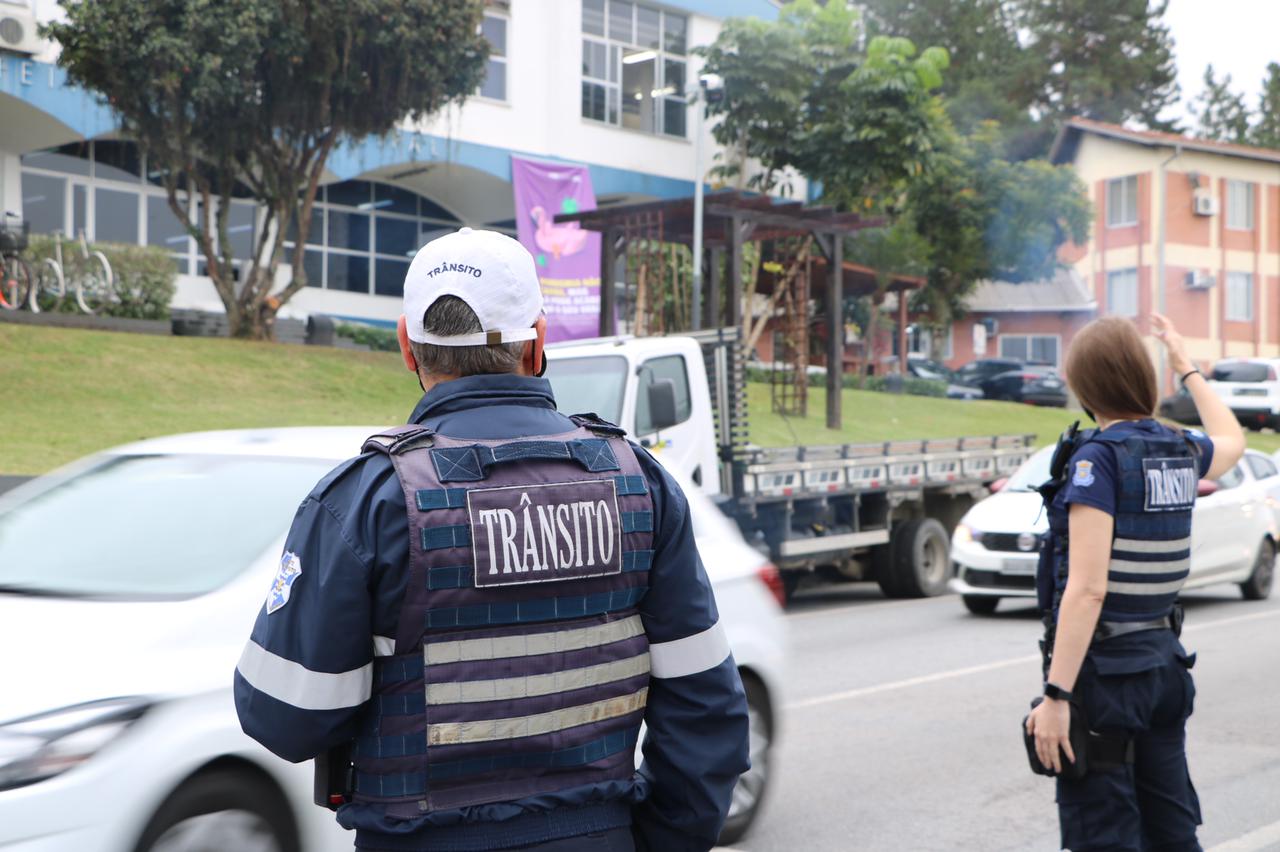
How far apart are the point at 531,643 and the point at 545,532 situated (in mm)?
172

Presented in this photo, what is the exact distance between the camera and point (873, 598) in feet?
45.6

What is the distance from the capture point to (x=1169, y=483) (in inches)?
134

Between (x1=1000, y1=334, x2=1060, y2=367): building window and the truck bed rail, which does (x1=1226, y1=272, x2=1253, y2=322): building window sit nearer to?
(x1=1000, y1=334, x2=1060, y2=367): building window

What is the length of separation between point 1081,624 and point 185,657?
2.32m

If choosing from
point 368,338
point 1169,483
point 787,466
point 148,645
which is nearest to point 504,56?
point 368,338

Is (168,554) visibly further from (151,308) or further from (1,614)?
(151,308)

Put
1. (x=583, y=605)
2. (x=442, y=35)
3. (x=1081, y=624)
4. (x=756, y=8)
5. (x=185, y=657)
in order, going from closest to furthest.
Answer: (x=583, y=605) < (x=1081, y=624) < (x=185, y=657) < (x=442, y=35) < (x=756, y=8)

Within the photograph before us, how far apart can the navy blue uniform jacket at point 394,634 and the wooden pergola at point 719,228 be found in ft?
47.8

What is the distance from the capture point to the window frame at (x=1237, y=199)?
4753 cm

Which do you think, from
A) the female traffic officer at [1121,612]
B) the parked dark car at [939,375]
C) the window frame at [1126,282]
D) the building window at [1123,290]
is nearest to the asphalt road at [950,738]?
the female traffic officer at [1121,612]

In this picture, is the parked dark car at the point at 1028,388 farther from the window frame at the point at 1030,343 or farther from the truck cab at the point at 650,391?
the truck cab at the point at 650,391

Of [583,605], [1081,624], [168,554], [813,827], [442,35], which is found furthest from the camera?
[442,35]

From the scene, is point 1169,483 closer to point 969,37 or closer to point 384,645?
point 384,645

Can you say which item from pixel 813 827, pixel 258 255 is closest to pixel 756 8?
pixel 258 255
